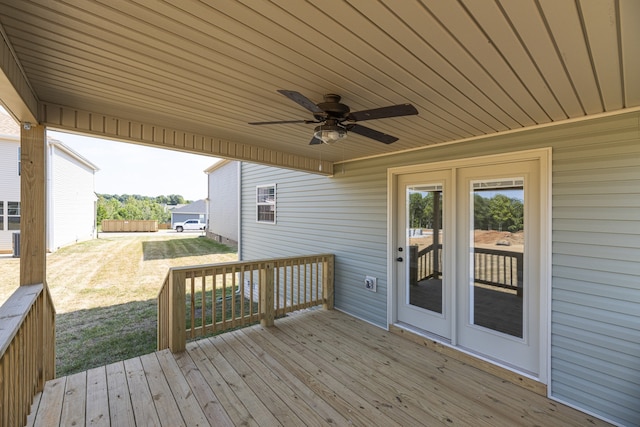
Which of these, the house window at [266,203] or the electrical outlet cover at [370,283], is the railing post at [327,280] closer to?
the electrical outlet cover at [370,283]

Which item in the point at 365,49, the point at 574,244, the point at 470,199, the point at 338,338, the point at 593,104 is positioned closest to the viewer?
the point at 365,49

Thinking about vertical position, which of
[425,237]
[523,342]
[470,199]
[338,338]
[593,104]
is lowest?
[338,338]

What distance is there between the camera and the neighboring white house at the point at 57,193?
8.89m

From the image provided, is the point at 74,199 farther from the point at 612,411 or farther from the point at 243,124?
the point at 612,411

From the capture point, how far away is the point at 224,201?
15.6 metres

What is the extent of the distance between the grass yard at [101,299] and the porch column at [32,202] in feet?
7.06

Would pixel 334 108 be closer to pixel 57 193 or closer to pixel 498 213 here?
pixel 498 213

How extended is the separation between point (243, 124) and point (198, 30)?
1480mm

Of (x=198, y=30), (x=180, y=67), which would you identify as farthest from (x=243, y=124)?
(x=198, y=30)

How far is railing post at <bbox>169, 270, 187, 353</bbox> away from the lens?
3.22 meters

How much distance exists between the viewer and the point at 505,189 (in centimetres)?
304

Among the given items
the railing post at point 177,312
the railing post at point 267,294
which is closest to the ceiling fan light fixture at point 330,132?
the railing post at point 177,312

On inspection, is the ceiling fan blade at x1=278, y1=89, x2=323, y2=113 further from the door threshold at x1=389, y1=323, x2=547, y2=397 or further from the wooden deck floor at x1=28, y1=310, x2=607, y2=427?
the door threshold at x1=389, y1=323, x2=547, y2=397

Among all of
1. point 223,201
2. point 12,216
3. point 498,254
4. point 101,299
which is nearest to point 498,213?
point 498,254
